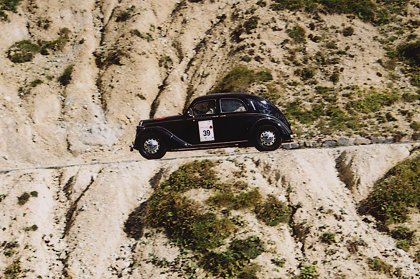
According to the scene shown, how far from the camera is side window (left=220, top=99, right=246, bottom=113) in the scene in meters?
21.5

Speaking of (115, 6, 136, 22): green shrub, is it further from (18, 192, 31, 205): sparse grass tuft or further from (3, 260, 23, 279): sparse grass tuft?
(3, 260, 23, 279): sparse grass tuft

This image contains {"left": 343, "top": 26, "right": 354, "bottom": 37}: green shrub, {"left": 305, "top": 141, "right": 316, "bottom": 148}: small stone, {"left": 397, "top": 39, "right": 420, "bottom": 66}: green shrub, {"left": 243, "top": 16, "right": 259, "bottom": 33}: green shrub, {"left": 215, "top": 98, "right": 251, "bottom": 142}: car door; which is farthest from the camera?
{"left": 243, "top": 16, "right": 259, "bottom": 33}: green shrub

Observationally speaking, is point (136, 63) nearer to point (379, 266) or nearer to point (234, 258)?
point (234, 258)

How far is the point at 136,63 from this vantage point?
141 ft

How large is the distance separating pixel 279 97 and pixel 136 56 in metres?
13.7

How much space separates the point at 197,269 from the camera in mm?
20625

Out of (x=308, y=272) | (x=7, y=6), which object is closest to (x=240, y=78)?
(x=308, y=272)

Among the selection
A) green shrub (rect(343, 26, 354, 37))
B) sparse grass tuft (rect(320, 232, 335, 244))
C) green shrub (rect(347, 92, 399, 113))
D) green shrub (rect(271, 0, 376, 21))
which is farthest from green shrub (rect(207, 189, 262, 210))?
green shrub (rect(271, 0, 376, 21))

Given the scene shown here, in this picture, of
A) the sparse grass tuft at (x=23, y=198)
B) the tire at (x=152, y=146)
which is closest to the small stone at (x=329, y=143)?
the tire at (x=152, y=146)

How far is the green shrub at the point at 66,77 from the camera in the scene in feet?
138

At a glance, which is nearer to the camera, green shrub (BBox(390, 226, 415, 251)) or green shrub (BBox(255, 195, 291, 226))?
green shrub (BBox(390, 226, 415, 251))

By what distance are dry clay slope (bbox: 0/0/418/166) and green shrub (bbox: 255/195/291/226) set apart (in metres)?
A: 14.4

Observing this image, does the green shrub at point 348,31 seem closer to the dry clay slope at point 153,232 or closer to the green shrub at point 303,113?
the green shrub at point 303,113

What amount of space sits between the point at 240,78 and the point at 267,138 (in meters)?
17.8
